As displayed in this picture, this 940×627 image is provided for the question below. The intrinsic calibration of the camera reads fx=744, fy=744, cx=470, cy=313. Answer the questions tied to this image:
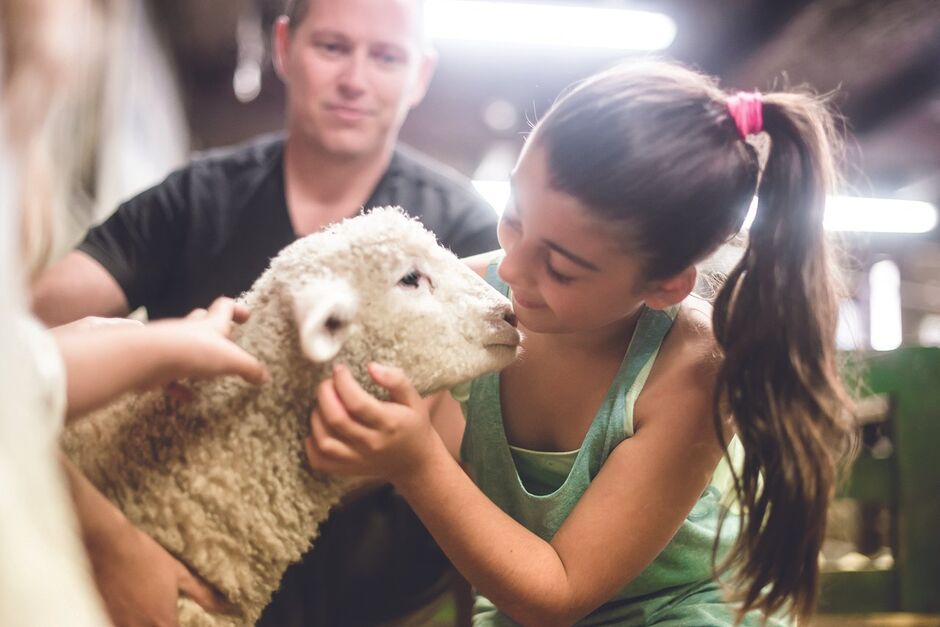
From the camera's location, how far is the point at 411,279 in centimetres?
79

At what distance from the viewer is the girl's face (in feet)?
2.54

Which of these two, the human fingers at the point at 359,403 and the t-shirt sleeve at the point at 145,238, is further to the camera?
the t-shirt sleeve at the point at 145,238

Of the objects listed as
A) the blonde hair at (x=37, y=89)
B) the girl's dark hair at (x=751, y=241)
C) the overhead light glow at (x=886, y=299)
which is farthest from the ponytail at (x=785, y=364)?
the overhead light glow at (x=886, y=299)

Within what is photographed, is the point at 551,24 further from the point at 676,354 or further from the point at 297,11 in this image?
the point at 676,354

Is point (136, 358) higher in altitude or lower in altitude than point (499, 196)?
lower

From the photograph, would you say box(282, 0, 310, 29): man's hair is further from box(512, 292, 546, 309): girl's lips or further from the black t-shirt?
box(512, 292, 546, 309): girl's lips

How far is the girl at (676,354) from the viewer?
759mm

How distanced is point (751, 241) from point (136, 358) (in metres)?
0.61

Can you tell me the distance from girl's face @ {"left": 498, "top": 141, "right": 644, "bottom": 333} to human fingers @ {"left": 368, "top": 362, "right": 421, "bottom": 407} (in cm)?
18

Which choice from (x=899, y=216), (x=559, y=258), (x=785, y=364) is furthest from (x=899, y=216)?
(x=559, y=258)

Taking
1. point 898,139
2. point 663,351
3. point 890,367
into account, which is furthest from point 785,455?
point 898,139

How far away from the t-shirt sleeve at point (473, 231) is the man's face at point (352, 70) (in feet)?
0.65

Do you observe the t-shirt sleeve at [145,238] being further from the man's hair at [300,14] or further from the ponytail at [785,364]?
the ponytail at [785,364]

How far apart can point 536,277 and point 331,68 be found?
0.63 meters
